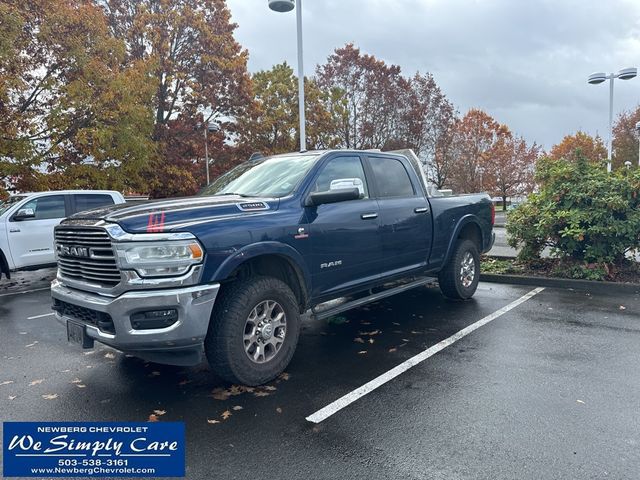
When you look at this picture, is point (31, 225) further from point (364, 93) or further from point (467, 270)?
point (364, 93)

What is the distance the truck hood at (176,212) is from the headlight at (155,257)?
0.12m

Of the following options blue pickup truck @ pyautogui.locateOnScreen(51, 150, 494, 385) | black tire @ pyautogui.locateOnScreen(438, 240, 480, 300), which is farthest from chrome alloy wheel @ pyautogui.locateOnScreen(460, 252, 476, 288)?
blue pickup truck @ pyautogui.locateOnScreen(51, 150, 494, 385)

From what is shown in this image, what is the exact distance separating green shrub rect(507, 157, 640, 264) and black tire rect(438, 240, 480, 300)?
189 centimetres

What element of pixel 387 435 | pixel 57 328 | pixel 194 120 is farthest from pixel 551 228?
pixel 194 120

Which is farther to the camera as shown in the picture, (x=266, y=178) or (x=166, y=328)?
(x=266, y=178)

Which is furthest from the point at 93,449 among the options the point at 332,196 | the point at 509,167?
the point at 509,167

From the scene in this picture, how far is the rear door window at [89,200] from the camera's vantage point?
9.98m

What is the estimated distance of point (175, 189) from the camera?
62.5 feet

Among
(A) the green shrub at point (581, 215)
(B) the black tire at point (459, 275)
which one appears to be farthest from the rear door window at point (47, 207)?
(A) the green shrub at point (581, 215)

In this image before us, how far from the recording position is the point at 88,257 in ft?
12.3

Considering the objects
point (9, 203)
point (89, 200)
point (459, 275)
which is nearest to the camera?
point (459, 275)

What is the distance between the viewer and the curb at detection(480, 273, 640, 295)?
7.25 meters

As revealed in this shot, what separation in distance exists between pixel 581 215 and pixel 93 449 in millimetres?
7575

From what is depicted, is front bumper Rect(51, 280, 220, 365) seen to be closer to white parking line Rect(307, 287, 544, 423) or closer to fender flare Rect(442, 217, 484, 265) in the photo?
white parking line Rect(307, 287, 544, 423)
